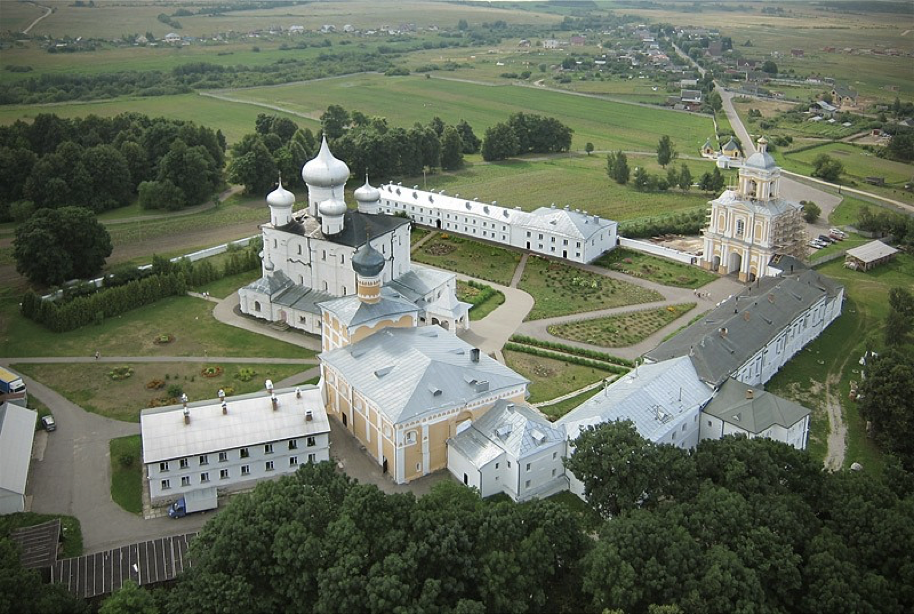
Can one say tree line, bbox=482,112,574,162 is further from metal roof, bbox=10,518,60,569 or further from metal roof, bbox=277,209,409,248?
metal roof, bbox=10,518,60,569

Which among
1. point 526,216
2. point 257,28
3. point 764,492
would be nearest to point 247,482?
point 764,492

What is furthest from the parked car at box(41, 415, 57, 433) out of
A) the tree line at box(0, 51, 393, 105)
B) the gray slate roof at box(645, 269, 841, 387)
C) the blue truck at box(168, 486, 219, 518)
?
the tree line at box(0, 51, 393, 105)

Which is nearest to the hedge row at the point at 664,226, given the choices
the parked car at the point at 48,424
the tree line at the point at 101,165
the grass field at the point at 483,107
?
the grass field at the point at 483,107

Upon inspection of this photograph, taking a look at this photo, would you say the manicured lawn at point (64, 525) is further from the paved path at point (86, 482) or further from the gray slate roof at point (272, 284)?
the gray slate roof at point (272, 284)

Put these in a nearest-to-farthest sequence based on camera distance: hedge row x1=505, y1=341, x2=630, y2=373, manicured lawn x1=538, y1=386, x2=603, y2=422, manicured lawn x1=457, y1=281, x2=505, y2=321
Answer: manicured lawn x1=538, y1=386, x2=603, y2=422, hedge row x1=505, y1=341, x2=630, y2=373, manicured lawn x1=457, y1=281, x2=505, y2=321

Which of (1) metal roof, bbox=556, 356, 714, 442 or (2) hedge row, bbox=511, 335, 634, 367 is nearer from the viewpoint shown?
(1) metal roof, bbox=556, 356, 714, 442

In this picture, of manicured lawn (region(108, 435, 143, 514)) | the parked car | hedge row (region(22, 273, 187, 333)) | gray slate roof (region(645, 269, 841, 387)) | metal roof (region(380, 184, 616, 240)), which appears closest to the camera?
manicured lawn (region(108, 435, 143, 514))
